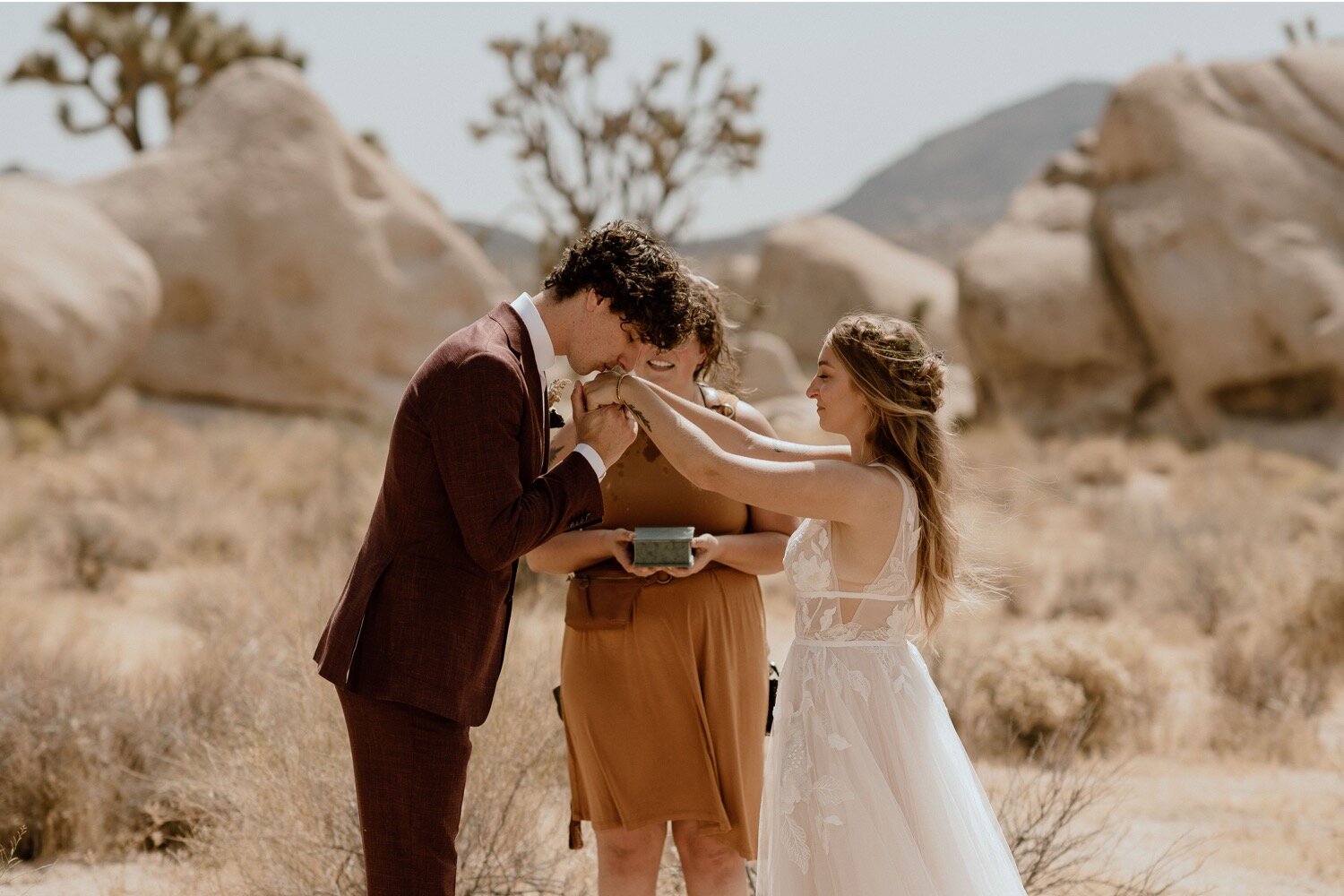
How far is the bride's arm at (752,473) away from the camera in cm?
310

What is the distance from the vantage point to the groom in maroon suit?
8.95 feet

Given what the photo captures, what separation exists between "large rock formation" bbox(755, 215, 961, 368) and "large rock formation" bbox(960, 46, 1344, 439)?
27.5 ft

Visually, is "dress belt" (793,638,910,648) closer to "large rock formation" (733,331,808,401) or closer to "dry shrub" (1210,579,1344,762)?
"dry shrub" (1210,579,1344,762)

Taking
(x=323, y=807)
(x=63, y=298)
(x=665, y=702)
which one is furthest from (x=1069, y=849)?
(x=63, y=298)

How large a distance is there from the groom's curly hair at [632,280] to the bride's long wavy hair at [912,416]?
49 centimetres

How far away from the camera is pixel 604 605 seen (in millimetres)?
3428

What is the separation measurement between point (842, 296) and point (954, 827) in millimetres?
25550

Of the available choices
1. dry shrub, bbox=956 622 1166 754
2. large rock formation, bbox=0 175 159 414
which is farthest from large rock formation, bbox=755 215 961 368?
dry shrub, bbox=956 622 1166 754

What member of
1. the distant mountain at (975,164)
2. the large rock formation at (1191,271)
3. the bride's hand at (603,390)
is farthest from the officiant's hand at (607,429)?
the distant mountain at (975,164)

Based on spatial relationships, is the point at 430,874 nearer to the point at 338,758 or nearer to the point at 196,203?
the point at 338,758

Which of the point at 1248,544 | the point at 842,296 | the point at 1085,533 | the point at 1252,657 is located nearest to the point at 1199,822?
the point at 1252,657

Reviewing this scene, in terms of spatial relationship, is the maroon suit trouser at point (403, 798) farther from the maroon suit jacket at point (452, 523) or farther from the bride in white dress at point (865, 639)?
the bride in white dress at point (865, 639)

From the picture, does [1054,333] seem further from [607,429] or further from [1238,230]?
[607,429]

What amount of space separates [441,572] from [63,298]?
13484 mm
